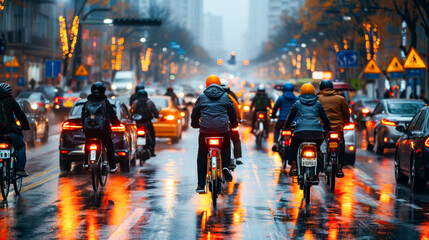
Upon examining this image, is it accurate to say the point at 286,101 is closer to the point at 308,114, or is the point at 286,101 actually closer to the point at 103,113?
the point at 103,113

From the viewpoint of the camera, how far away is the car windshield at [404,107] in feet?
79.3

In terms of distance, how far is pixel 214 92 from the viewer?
12609mm

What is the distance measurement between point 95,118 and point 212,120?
8.25ft

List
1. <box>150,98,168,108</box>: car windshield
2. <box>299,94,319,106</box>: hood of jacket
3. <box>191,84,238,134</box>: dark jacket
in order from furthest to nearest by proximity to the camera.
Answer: <box>150,98,168,108</box>: car windshield
<box>299,94,319,106</box>: hood of jacket
<box>191,84,238,134</box>: dark jacket

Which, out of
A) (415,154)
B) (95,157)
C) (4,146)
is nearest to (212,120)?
(95,157)

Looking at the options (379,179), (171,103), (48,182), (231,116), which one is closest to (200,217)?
(231,116)

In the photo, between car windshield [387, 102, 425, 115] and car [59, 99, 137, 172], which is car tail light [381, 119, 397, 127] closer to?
car windshield [387, 102, 425, 115]

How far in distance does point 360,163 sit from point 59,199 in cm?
998

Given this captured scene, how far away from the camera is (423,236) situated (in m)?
9.75

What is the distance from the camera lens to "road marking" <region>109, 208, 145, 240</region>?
377 inches

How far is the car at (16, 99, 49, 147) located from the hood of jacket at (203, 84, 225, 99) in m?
14.0

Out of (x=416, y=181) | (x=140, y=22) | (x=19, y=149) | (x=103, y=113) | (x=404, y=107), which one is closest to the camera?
(x=19, y=149)

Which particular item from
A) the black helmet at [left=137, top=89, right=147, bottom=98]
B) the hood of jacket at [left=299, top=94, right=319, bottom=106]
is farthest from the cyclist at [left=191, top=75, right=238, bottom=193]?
the black helmet at [left=137, top=89, right=147, bottom=98]

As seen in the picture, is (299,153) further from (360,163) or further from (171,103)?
(171,103)
